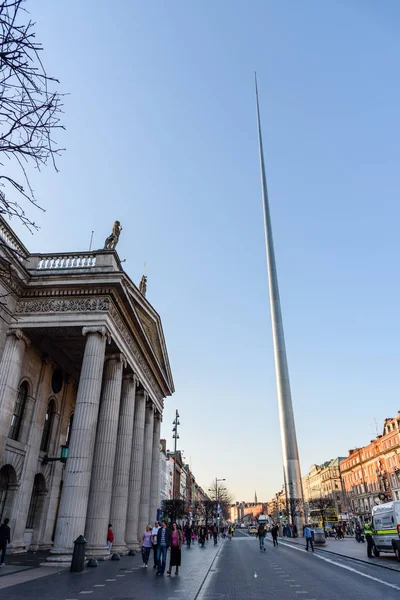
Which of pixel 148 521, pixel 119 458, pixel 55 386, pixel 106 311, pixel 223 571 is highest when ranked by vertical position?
pixel 106 311

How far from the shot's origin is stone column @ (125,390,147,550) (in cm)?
2469

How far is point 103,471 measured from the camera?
62.1ft

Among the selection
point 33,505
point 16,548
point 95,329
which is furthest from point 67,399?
point 95,329

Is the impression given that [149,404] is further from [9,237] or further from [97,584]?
[97,584]

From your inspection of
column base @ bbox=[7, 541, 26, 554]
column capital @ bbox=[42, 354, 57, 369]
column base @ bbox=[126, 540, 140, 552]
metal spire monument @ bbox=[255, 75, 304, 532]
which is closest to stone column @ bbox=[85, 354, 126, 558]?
column base @ bbox=[7, 541, 26, 554]

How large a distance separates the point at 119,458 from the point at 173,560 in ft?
31.7

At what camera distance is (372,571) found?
15.1 meters

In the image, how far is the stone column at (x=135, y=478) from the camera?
972 inches

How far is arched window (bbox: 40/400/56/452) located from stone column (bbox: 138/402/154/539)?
797cm

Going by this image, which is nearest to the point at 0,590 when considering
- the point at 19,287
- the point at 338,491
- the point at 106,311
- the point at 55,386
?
the point at 106,311

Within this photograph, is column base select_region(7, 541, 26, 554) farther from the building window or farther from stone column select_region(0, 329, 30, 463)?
stone column select_region(0, 329, 30, 463)

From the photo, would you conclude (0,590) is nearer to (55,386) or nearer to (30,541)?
(30,541)

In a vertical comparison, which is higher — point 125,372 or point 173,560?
point 125,372

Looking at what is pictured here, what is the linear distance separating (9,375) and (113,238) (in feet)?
29.3
